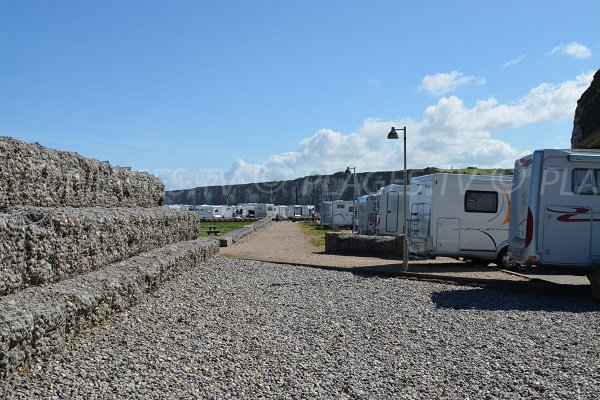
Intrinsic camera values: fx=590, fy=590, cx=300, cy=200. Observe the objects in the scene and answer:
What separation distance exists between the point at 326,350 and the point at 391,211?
58.5ft

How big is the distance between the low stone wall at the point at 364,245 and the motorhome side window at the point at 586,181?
791 cm

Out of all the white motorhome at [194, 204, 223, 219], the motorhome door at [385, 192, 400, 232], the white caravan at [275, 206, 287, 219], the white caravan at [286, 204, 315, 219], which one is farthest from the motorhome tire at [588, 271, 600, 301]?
the white caravan at [275, 206, 287, 219]

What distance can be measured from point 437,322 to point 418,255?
8323 mm

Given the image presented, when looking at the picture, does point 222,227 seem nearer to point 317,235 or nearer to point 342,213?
point 342,213

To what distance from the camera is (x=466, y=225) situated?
15.2 m

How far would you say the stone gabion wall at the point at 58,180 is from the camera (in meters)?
5.95

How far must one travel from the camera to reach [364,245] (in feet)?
63.4

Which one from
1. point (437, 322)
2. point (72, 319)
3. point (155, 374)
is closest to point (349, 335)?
point (437, 322)

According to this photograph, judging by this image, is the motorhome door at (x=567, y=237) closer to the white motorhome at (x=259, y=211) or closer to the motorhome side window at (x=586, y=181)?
the motorhome side window at (x=586, y=181)

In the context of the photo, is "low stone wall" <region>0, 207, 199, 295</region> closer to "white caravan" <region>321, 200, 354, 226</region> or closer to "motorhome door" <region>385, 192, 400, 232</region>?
"motorhome door" <region>385, 192, 400, 232</region>

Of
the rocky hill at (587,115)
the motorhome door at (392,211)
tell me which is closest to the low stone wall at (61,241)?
the motorhome door at (392,211)

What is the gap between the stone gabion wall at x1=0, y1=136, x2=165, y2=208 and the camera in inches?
234

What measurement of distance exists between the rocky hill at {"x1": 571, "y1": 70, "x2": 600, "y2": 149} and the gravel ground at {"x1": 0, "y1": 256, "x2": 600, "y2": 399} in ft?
121

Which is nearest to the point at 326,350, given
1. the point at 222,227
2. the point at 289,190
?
the point at 222,227
